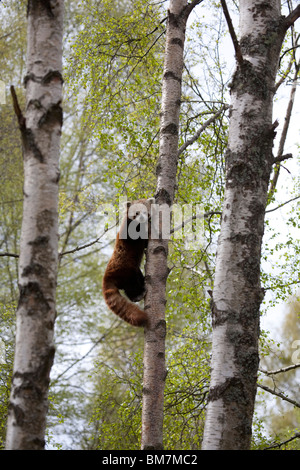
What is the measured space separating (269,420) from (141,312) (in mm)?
13602

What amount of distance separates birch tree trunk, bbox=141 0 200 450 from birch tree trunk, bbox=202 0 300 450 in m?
1.15

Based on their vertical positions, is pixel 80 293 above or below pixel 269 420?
above

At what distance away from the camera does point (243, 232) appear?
11.4ft

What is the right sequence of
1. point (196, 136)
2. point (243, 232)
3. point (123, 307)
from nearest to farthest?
point (243, 232), point (123, 307), point (196, 136)

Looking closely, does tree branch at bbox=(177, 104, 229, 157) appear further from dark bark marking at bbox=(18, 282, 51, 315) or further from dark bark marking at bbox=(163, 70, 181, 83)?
dark bark marking at bbox=(18, 282, 51, 315)

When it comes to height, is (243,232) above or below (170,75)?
below

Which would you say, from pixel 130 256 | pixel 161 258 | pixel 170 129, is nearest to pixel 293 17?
pixel 170 129

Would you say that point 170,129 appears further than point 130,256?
No

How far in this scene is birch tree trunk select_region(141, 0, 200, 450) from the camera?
4.40 meters

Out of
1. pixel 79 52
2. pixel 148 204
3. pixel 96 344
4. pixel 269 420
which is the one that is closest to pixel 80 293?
pixel 96 344

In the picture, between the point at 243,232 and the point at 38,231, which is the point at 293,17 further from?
the point at 38,231

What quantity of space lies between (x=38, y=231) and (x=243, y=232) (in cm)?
120
